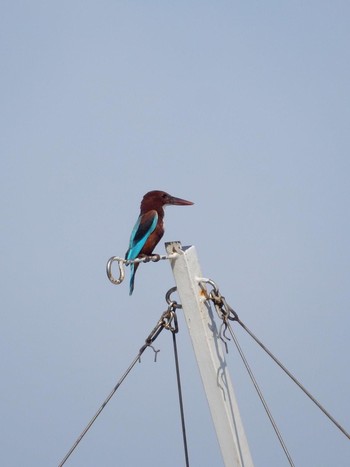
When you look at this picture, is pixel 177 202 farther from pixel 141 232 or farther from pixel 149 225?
pixel 141 232

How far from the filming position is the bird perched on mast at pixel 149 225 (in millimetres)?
5496

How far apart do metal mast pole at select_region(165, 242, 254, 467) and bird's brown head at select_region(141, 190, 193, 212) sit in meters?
1.43

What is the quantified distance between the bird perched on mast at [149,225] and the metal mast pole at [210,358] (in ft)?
3.12

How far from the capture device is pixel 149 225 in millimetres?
5664

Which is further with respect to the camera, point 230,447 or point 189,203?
point 189,203

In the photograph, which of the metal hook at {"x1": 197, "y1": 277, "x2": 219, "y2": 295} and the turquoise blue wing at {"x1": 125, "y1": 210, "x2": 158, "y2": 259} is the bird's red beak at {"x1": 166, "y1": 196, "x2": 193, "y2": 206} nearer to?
the turquoise blue wing at {"x1": 125, "y1": 210, "x2": 158, "y2": 259}

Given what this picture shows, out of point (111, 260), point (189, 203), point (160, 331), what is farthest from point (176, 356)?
point (189, 203)

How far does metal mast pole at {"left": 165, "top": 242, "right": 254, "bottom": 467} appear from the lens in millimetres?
4215

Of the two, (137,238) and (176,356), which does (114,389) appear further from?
(137,238)

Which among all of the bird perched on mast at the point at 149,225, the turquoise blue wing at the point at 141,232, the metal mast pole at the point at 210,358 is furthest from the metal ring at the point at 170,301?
the turquoise blue wing at the point at 141,232

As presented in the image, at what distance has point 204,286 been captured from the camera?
14.5 ft

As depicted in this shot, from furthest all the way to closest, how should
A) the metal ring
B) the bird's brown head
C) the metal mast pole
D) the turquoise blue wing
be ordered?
the bird's brown head
the turquoise blue wing
the metal ring
the metal mast pole

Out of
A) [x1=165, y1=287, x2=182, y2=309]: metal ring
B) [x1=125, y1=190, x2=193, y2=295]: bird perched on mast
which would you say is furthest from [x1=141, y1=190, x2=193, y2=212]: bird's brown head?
[x1=165, y1=287, x2=182, y2=309]: metal ring

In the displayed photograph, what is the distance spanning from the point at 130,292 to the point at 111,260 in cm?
129
